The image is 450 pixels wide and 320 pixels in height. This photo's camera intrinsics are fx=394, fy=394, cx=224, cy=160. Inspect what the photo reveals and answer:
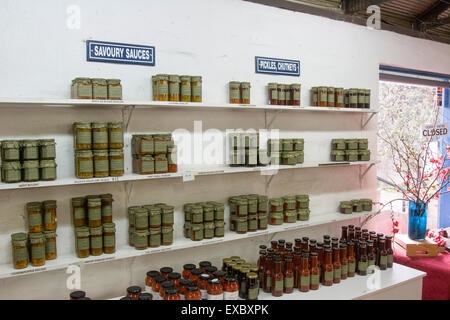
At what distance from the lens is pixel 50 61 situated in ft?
8.46

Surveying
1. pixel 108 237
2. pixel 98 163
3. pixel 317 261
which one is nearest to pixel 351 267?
pixel 317 261

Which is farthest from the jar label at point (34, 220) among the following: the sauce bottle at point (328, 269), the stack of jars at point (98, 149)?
the sauce bottle at point (328, 269)

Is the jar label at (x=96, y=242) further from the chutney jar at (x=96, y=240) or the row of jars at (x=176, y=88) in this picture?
the row of jars at (x=176, y=88)

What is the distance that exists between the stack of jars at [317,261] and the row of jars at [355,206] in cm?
29

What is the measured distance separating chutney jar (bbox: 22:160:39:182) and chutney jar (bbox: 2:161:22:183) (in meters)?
0.03

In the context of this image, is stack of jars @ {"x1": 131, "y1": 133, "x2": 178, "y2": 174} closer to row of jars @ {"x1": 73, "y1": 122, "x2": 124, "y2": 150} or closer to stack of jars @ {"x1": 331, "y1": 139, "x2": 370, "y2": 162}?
row of jars @ {"x1": 73, "y1": 122, "x2": 124, "y2": 150}

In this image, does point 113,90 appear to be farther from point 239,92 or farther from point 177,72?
point 239,92

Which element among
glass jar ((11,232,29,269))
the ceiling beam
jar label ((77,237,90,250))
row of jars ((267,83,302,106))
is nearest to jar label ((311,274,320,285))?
row of jars ((267,83,302,106))

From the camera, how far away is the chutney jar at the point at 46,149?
2.35 metres

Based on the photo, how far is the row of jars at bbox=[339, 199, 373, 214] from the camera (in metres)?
3.82

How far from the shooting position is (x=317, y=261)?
2986mm

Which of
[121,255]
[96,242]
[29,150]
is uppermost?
[29,150]

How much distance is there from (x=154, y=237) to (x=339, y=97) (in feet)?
6.94
